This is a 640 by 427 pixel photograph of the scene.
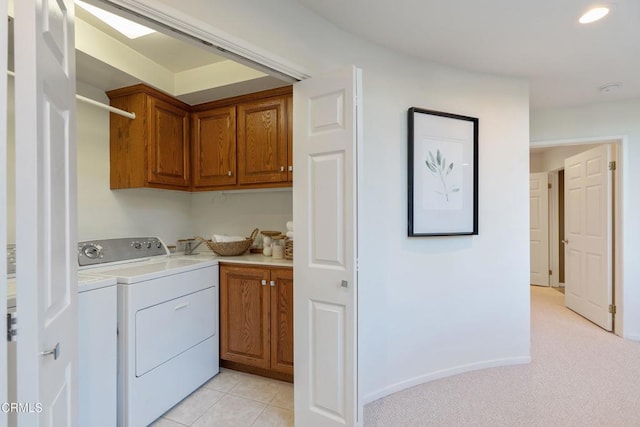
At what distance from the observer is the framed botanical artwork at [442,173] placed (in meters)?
2.21

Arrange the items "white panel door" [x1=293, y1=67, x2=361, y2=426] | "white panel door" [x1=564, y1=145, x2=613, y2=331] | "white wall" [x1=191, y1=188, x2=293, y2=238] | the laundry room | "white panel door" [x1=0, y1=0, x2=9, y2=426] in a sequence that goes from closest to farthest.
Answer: "white panel door" [x1=0, y1=0, x2=9, y2=426] < "white panel door" [x1=293, y1=67, x2=361, y2=426] < the laundry room < "white wall" [x1=191, y1=188, x2=293, y2=238] < "white panel door" [x1=564, y1=145, x2=613, y2=331]

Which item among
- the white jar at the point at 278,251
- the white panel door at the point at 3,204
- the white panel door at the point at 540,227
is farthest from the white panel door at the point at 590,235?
the white panel door at the point at 3,204

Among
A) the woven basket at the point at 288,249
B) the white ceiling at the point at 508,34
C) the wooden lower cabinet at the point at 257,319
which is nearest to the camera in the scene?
the white ceiling at the point at 508,34

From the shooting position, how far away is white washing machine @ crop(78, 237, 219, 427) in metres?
1.72

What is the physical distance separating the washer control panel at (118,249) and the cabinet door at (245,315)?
65 centimetres

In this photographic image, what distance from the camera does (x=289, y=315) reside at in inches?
86.3

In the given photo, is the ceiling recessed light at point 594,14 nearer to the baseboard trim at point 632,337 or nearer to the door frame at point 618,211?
the door frame at point 618,211

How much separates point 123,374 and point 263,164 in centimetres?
162

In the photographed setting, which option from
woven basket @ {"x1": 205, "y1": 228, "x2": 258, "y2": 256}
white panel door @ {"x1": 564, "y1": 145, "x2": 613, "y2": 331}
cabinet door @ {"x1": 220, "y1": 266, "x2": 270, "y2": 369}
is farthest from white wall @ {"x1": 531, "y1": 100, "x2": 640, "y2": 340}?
woven basket @ {"x1": 205, "y1": 228, "x2": 258, "y2": 256}

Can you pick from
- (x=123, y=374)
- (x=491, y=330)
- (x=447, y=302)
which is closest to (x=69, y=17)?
(x=123, y=374)

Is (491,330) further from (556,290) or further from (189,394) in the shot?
(556,290)

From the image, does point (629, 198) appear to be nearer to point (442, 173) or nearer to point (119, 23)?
point (442, 173)

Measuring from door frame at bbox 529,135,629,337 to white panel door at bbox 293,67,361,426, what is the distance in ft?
9.69

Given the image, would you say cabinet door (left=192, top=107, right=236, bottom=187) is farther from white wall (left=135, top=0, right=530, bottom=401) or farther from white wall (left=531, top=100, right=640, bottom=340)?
white wall (left=531, top=100, right=640, bottom=340)
